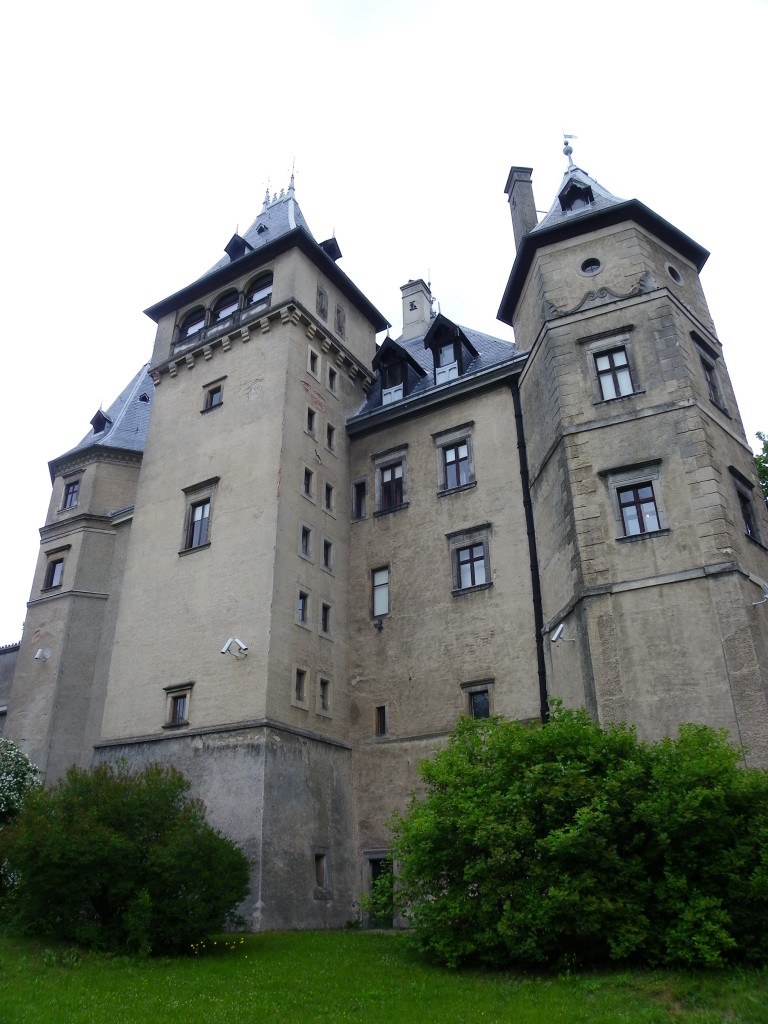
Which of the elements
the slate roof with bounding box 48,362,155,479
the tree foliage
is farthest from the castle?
the tree foliage

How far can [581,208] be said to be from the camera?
2698 cm

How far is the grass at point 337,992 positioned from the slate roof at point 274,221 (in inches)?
Result: 1012

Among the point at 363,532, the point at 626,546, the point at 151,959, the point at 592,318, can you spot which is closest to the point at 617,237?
the point at 592,318

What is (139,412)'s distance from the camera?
126ft

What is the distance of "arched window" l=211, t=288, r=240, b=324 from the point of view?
32.1 m

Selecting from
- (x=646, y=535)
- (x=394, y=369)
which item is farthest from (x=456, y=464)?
(x=646, y=535)

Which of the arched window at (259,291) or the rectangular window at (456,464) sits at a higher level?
the arched window at (259,291)

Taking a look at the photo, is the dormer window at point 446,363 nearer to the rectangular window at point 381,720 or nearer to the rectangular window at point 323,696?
the rectangular window at point 323,696

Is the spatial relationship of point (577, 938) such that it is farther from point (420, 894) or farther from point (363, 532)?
point (363, 532)

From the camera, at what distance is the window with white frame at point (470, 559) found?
25.5 meters

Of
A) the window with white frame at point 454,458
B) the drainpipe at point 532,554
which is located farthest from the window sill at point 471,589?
the window with white frame at point 454,458

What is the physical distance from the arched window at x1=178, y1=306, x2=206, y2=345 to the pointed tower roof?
40.4 feet

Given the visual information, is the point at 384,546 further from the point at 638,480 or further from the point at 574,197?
the point at 574,197

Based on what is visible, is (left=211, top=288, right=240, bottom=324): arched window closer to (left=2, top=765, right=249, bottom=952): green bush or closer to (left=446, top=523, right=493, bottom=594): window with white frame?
(left=446, top=523, right=493, bottom=594): window with white frame
